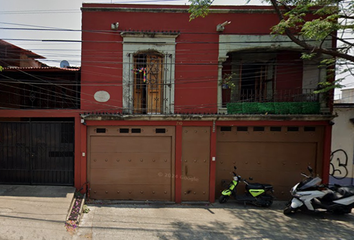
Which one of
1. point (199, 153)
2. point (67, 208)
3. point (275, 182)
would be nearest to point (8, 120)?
point (67, 208)

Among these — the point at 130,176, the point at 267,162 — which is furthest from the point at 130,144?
the point at 267,162

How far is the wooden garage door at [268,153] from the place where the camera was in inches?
297

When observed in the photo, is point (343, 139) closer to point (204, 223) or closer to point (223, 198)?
point (223, 198)

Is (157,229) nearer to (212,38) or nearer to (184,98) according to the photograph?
(184,98)

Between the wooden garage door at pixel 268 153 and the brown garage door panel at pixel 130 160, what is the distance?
6.84 feet

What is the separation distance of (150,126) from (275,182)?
5125 millimetres

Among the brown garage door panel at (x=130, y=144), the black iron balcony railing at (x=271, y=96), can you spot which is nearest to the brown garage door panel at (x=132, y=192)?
the brown garage door panel at (x=130, y=144)

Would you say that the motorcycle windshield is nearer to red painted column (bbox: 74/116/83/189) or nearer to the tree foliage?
the tree foliage

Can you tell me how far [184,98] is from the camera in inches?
290

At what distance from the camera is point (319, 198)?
244 inches

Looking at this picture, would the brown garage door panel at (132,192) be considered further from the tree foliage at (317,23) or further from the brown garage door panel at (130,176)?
the tree foliage at (317,23)

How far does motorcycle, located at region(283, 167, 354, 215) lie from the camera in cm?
598

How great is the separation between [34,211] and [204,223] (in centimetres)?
466

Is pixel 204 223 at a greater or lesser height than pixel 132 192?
lesser
